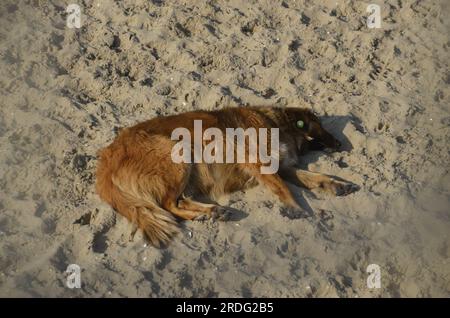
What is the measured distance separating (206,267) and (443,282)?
6.53 ft

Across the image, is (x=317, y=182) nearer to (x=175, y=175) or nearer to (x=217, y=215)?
(x=217, y=215)

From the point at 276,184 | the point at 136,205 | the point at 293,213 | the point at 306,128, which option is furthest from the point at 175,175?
the point at 306,128

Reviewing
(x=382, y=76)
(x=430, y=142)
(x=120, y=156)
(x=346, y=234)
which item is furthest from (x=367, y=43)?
(x=120, y=156)

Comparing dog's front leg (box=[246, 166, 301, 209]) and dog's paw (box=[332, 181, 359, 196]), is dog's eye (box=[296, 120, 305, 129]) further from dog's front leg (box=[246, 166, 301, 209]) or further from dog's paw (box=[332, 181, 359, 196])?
dog's paw (box=[332, 181, 359, 196])

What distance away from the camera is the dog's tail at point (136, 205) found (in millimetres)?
5133

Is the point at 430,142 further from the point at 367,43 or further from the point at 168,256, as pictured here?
the point at 168,256

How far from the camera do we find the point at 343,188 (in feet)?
18.8

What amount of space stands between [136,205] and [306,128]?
2.25 metres

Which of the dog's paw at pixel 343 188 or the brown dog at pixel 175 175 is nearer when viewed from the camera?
the brown dog at pixel 175 175

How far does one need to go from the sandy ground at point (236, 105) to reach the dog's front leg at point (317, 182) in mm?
101

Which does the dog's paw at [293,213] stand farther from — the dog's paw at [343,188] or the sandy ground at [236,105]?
the dog's paw at [343,188]

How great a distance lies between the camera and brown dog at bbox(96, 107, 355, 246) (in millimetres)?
5383

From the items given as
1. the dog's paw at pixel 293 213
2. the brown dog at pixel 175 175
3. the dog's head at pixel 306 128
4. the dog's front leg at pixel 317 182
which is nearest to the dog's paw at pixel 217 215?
the brown dog at pixel 175 175

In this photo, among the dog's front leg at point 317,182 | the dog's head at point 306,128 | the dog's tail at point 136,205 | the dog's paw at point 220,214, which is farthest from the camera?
the dog's head at point 306,128
